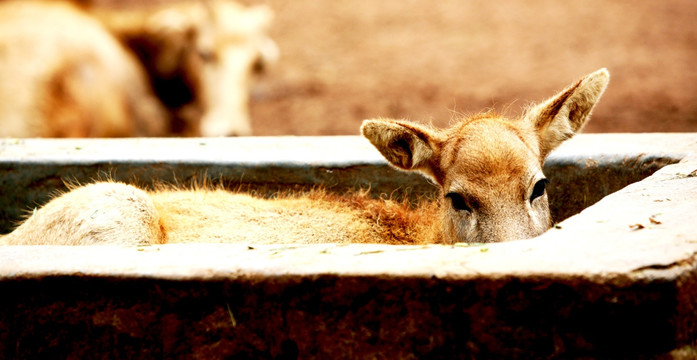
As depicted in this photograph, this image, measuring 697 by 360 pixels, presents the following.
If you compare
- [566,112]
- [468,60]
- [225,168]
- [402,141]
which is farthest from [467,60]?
[402,141]

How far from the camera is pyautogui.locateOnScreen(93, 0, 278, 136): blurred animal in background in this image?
373 inches

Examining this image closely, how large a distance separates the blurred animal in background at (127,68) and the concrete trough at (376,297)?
4.86 m

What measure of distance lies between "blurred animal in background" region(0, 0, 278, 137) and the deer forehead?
4748mm

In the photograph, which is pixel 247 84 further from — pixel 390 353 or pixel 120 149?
pixel 390 353

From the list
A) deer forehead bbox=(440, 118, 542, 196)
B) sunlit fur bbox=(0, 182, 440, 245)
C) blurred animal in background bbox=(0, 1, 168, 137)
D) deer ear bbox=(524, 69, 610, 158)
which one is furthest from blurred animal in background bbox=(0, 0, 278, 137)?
deer ear bbox=(524, 69, 610, 158)

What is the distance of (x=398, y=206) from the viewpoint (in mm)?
4219

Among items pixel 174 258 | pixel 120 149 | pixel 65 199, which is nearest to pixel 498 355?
pixel 174 258

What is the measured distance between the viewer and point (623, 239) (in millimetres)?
2648

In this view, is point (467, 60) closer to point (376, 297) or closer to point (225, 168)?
point (225, 168)

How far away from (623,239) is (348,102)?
992 centimetres

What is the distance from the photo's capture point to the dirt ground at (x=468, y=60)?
11359 millimetres

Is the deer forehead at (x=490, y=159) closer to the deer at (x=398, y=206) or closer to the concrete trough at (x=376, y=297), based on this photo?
the deer at (x=398, y=206)

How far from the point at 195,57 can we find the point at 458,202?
6.47 m

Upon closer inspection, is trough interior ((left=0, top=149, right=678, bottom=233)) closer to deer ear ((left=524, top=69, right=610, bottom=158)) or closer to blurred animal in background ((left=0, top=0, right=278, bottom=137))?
deer ear ((left=524, top=69, right=610, bottom=158))
